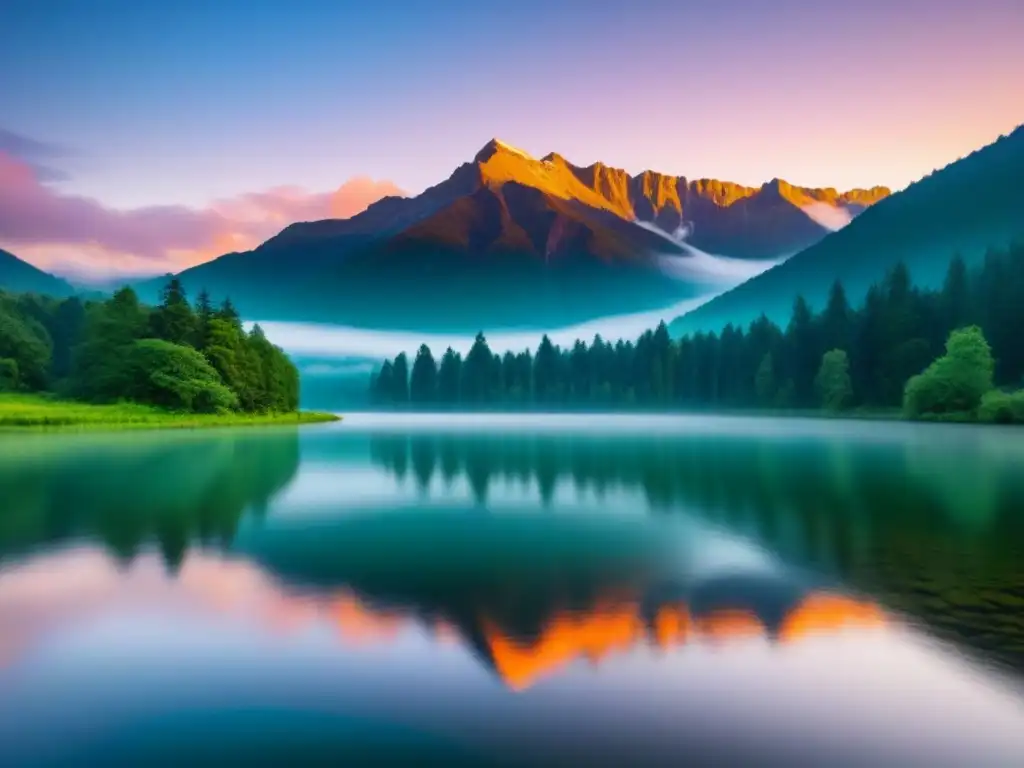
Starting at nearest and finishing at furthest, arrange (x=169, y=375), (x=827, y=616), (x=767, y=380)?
(x=827, y=616)
(x=169, y=375)
(x=767, y=380)

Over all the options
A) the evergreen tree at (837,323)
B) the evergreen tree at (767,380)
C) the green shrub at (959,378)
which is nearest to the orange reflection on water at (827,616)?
the green shrub at (959,378)

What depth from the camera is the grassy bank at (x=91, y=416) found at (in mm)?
91438

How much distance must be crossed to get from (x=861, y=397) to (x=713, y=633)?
142498 millimetres

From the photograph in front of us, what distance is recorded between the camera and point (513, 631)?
1426 cm

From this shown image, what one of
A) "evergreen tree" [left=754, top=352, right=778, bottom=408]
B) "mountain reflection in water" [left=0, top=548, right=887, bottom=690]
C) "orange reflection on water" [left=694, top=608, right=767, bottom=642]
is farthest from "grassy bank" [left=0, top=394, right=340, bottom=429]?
"evergreen tree" [left=754, top=352, right=778, bottom=408]

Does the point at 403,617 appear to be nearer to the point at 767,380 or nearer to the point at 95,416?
the point at 95,416

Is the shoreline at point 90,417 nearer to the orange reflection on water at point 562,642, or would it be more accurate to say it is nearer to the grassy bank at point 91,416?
the grassy bank at point 91,416

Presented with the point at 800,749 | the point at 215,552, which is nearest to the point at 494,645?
the point at 800,749

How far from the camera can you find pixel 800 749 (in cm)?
962

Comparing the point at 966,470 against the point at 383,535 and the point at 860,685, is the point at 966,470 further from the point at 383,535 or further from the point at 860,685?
the point at 860,685

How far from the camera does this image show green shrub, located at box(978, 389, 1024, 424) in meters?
103

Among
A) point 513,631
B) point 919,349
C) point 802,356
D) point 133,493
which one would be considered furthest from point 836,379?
point 513,631

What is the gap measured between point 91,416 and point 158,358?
39.6 feet

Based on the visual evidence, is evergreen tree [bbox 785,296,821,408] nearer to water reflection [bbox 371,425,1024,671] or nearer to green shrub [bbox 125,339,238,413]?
water reflection [bbox 371,425,1024,671]
